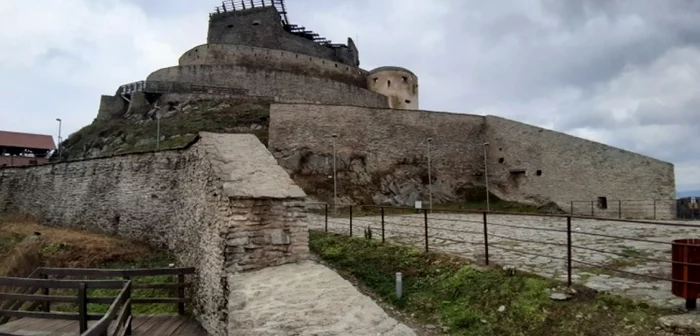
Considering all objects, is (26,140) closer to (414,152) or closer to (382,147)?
(382,147)

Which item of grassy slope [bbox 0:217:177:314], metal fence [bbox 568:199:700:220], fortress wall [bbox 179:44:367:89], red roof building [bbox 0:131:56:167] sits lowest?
grassy slope [bbox 0:217:177:314]

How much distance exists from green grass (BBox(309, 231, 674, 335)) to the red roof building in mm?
39131

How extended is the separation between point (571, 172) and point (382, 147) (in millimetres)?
10038

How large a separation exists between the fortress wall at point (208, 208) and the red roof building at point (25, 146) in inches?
1057

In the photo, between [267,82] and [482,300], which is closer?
[482,300]

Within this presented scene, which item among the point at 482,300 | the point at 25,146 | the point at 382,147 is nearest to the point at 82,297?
the point at 482,300

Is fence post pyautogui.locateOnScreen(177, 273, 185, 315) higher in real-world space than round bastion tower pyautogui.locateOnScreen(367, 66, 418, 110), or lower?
lower

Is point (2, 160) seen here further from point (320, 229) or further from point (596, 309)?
point (596, 309)

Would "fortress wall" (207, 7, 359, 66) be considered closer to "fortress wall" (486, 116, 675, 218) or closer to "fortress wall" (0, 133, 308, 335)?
"fortress wall" (486, 116, 675, 218)

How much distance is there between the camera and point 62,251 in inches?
548

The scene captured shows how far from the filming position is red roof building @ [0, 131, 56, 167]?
37.4 meters

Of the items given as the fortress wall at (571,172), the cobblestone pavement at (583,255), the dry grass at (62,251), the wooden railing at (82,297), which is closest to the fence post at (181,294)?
the wooden railing at (82,297)

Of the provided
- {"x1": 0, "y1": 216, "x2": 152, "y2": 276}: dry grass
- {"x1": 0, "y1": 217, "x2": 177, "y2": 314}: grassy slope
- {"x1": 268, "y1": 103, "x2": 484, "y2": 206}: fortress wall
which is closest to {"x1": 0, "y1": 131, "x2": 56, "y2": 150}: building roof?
{"x1": 0, "y1": 216, "x2": 152, "y2": 276}: dry grass

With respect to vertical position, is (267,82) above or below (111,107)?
above
